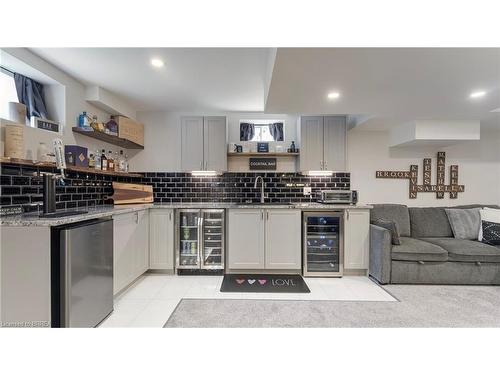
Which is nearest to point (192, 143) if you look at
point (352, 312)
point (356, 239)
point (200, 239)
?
point (200, 239)

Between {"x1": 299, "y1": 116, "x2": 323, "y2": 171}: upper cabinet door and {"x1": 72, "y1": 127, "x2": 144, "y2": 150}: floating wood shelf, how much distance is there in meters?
2.52

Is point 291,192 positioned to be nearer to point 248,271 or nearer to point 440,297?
point 248,271

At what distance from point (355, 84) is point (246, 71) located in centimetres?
109

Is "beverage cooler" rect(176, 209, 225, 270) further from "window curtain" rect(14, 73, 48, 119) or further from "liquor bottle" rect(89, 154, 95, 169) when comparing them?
"window curtain" rect(14, 73, 48, 119)

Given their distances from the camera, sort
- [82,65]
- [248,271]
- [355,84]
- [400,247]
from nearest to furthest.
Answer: [355,84], [82,65], [400,247], [248,271]

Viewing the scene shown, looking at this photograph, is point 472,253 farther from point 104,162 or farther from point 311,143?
point 104,162

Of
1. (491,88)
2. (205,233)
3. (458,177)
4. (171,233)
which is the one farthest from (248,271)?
(458,177)

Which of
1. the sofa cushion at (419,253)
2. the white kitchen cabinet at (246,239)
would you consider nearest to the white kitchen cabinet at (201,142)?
the white kitchen cabinet at (246,239)

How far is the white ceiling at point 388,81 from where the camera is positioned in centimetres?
171

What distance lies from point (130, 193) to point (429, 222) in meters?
4.36

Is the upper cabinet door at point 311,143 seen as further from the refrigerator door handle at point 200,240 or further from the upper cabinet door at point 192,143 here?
the refrigerator door handle at point 200,240

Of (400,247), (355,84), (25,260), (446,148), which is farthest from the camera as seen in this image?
(446,148)

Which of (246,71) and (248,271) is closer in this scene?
(246,71)

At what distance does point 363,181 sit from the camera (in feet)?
12.8
